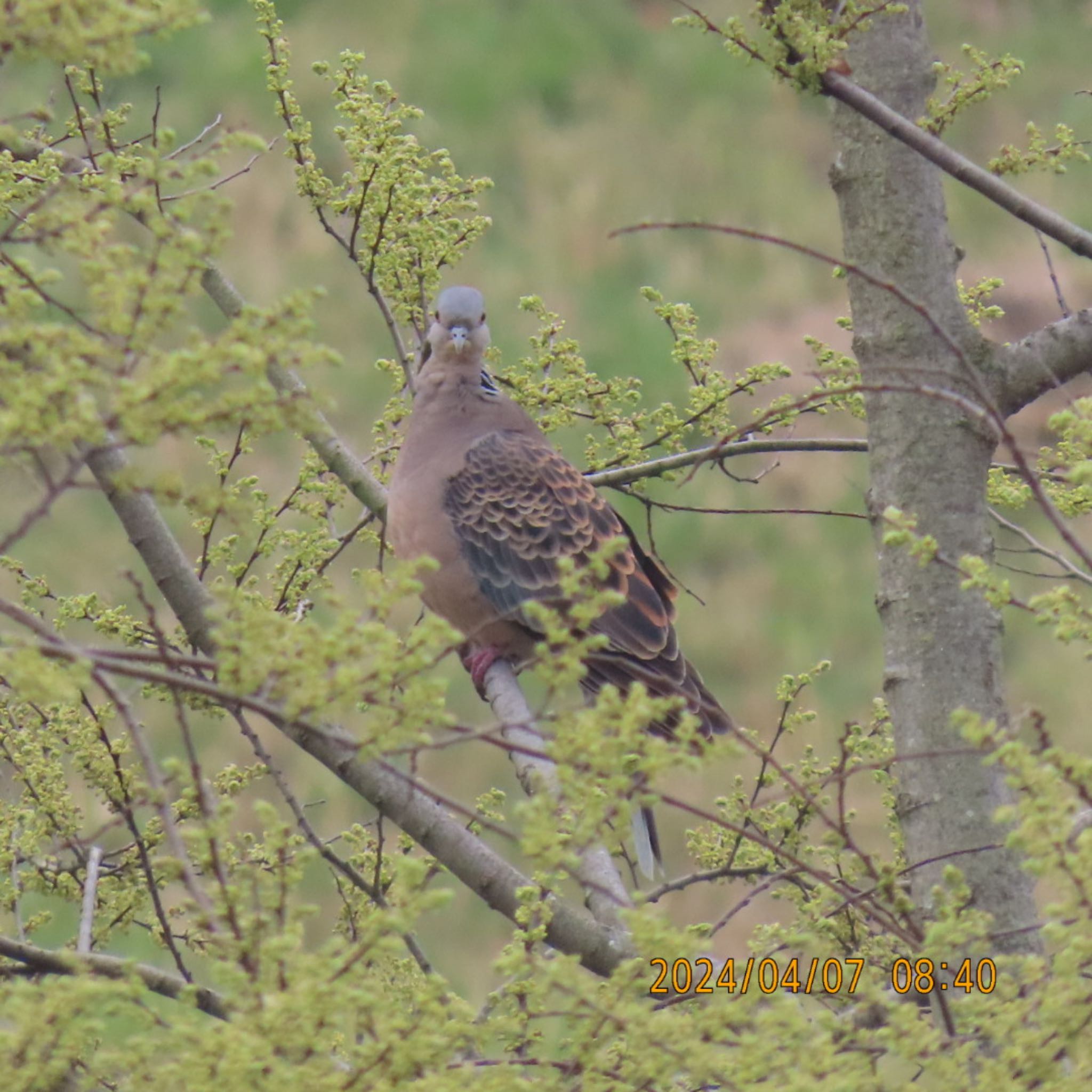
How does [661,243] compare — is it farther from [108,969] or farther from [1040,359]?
[108,969]

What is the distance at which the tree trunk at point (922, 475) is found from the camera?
2.92m

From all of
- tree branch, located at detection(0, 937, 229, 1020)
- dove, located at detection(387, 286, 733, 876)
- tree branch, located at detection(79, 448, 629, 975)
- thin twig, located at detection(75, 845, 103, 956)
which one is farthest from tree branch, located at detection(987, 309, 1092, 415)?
thin twig, located at detection(75, 845, 103, 956)

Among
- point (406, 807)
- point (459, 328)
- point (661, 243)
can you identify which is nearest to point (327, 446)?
point (459, 328)

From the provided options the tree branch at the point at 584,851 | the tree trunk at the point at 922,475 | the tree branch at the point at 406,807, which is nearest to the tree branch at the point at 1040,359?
the tree trunk at the point at 922,475

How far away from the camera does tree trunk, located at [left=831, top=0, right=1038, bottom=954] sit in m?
2.92

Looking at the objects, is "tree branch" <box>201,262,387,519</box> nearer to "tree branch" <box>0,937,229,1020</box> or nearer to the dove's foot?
the dove's foot

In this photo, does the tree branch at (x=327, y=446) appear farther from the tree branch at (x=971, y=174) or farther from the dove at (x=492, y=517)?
the tree branch at (x=971, y=174)

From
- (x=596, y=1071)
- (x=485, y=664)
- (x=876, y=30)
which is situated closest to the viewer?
(x=596, y=1071)

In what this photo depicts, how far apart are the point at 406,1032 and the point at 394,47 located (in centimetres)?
973

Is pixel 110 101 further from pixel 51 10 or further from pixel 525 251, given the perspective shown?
pixel 525 251

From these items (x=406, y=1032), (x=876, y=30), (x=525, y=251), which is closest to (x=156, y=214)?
(x=406, y=1032)

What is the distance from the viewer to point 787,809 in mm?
3623

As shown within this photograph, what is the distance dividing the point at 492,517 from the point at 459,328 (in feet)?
1.69

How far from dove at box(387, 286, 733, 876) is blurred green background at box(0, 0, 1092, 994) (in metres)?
2.71
